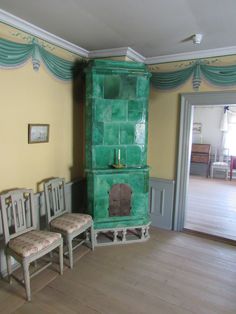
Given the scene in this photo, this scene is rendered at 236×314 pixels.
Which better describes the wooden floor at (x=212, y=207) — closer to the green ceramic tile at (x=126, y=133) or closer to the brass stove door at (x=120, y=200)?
the brass stove door at (x=120, y=200)

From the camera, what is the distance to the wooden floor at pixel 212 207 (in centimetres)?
359

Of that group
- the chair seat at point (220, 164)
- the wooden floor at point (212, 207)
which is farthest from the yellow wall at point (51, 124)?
the chair seat at point (220, 164)

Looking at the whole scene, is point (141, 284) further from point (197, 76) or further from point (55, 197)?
point (197, 76)

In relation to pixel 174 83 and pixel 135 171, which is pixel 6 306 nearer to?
pixel 135 171

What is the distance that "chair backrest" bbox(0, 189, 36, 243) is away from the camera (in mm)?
2217

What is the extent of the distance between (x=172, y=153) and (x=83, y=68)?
64.8 inches

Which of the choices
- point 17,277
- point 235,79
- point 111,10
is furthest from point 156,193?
point 111,10

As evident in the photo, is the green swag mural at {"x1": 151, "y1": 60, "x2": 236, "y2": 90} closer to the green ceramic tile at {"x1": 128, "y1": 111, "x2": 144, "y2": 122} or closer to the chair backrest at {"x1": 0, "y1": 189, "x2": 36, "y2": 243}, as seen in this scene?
the green ceramic tile at {"x1": 128, "y1": 111, "x2": 144, "y2": 122}

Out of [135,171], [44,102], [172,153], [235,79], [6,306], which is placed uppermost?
[235,79]

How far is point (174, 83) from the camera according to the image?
3307mm

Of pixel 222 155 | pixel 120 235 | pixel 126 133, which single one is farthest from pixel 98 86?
pixel 222 155

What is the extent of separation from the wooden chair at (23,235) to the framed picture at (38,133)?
558mm

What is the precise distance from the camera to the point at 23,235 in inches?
91.7

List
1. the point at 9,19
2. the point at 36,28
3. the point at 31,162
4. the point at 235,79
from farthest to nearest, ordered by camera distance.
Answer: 1. the point at 235,79
2. the point at 31,162
3. the point at 36,28
4. the point at 9,19
